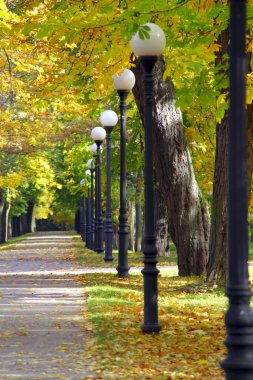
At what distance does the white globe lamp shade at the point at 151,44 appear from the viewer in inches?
458

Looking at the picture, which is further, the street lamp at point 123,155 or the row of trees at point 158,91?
the street lamp at point 123,155

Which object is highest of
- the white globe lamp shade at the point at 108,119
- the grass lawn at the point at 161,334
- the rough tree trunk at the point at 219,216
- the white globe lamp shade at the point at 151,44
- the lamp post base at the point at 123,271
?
the white globe lamp shade at the point at 108,119

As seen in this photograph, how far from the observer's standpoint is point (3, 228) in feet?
218

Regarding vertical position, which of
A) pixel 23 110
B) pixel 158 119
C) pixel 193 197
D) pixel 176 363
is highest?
pixel 23 110

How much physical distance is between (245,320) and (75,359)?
3451 millimetres

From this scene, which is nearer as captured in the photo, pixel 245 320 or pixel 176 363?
pixel 245 320

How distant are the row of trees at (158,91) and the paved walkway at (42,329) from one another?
2.84m

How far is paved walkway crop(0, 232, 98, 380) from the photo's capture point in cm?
919

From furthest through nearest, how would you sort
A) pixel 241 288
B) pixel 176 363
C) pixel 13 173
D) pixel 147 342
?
pixel 13 173 → pixel 147 342 → pixel 176 363 → pixel 241 288

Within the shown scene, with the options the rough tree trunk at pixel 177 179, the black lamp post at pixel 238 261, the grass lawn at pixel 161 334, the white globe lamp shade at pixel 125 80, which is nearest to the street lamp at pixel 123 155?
the white globe lamp shade at pixel 125 80

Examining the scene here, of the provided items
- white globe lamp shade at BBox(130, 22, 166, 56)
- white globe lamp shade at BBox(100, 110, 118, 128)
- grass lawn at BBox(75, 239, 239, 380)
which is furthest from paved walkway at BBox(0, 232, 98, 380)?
white globe lamp shade at BBox(100, 110, 118, 128)

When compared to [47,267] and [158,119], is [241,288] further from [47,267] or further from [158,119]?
[47,267]

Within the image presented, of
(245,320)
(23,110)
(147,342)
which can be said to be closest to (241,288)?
(245,320)

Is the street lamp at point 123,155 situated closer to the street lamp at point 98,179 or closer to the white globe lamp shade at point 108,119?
the white globe lamp shade at point 108,119
